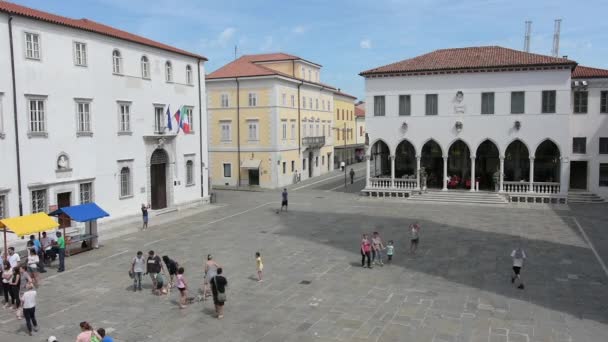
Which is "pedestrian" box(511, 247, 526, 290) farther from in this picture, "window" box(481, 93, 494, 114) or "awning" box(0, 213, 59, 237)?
"window" box(481, 93, 494, 114)

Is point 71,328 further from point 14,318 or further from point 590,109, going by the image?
point 590,109

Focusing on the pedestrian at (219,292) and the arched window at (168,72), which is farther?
the arched window at (168,72)

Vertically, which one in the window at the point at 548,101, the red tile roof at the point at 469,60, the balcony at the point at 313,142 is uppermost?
the red tile roof at the point at 469,60

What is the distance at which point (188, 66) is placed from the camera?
35.4 metres

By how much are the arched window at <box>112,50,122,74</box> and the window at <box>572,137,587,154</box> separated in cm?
3199

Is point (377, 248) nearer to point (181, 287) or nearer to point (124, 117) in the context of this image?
point (181, 287)

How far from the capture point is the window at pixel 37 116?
79.3 ft

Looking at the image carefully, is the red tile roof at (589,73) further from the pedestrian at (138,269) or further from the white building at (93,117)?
the pedestrian at (138,269)

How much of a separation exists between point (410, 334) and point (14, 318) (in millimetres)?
11102

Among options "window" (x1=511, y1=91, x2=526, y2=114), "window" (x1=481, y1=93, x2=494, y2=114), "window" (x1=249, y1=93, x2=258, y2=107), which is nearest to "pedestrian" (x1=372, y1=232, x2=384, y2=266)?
"window" (x1=481, y1=93, x2=494, y2=114)

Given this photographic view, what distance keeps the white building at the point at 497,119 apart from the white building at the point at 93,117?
14.5 m

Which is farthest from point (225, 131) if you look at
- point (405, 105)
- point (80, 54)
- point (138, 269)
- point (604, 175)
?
point (138, 269)

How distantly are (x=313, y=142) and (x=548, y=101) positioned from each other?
26018 millimetres

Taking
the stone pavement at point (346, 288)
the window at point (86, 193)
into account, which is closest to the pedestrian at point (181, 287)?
the stone pavement at point (346, 288)
